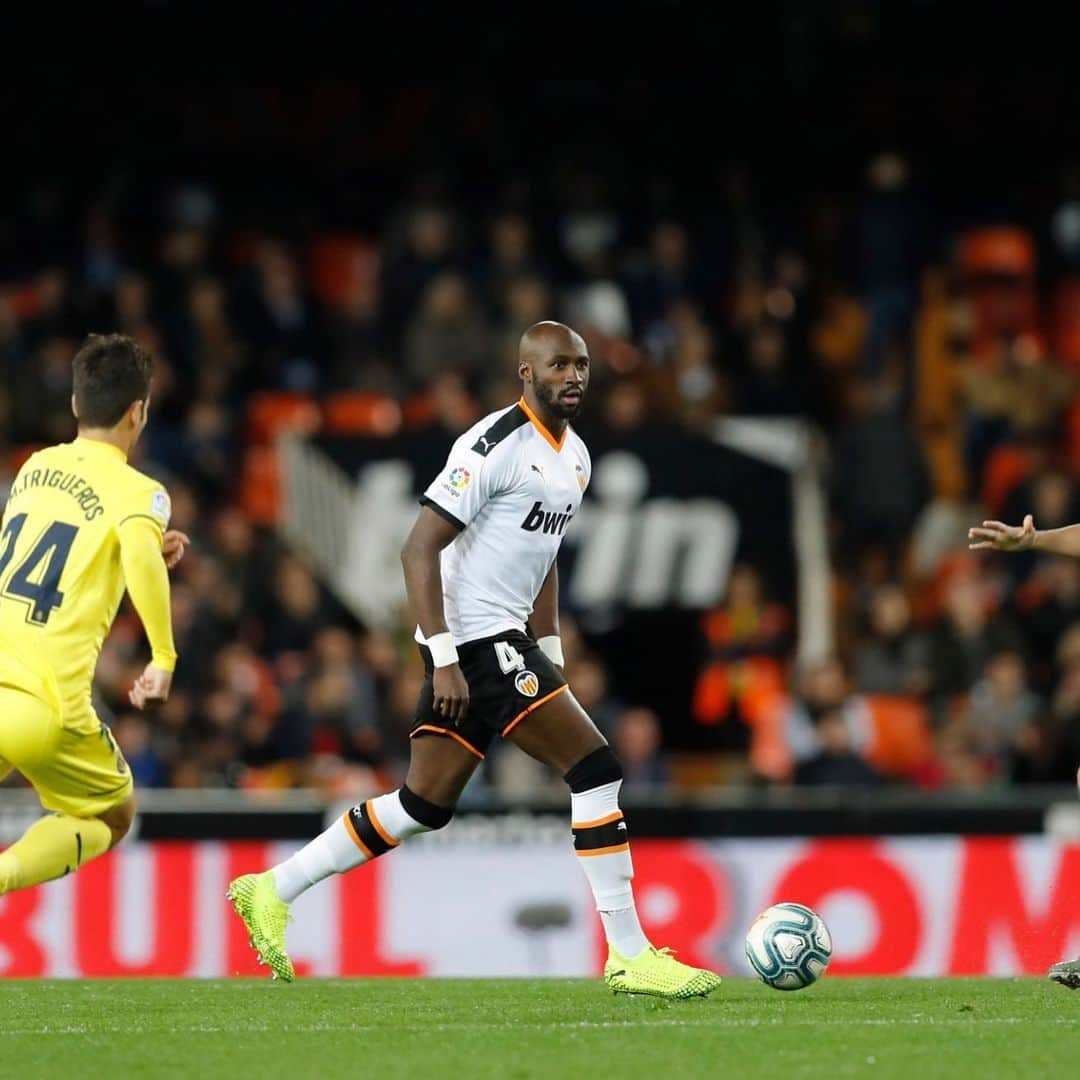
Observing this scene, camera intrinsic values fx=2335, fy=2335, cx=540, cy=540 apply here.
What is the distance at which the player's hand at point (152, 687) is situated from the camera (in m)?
7.07

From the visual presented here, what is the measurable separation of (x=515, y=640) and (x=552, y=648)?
42 centimetres

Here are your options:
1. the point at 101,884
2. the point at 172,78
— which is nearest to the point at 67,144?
the point at 172,78

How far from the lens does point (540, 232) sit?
17969 mm

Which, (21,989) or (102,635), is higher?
(102,635)

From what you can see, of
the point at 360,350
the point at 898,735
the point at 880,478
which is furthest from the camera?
the point at 360,350

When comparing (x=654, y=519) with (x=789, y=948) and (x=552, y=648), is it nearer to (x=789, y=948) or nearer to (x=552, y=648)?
(x=552, y=648)

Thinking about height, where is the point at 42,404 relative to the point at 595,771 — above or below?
above

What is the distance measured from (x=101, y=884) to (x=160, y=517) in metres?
5.47

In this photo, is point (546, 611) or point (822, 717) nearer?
point (546, 611)

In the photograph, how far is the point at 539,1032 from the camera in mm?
6977

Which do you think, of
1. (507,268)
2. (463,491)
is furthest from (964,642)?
(463,491)

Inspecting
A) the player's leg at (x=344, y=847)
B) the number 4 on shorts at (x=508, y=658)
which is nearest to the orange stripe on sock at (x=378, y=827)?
the player's leg at (x=344, y=847)

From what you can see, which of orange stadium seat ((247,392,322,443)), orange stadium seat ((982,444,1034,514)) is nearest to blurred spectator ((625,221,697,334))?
orange stadium seat ((247,392,322,443))

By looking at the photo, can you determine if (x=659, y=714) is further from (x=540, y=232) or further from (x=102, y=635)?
(x=102, y=635)
